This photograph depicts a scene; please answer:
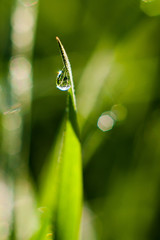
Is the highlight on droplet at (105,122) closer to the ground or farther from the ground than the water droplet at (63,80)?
closer to the ground

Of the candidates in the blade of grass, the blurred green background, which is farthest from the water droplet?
the blurred green background

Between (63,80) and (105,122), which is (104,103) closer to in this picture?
(105,122)

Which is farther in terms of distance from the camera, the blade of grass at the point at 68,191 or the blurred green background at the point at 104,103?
the blurred green background at the point at 104,103

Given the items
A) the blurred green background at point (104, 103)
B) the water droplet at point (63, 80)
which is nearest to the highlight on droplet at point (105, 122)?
the blurred green background at point (104, 103)

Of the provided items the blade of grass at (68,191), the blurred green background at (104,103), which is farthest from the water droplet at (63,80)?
the blurred green background at (104,103)

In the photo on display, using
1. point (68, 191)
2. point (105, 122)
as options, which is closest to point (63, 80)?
point (68, 191)

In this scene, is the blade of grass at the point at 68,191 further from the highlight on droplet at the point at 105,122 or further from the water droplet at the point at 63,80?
the highlight on droplet at the point at 105,122

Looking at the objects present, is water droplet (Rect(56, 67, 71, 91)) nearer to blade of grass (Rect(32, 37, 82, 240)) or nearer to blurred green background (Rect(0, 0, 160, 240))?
blade of grass (Rect(32, 37, 82, 240))

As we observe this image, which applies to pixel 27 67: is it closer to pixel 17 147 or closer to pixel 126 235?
pixel 17 147
